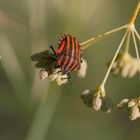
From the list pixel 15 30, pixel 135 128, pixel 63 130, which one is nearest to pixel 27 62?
pixel 15 30

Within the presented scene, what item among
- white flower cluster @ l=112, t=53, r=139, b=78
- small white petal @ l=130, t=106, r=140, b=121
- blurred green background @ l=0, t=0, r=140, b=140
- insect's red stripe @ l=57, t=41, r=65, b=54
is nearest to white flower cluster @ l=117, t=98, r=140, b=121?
small white petal @ l=130, t=106, r=140, b=121

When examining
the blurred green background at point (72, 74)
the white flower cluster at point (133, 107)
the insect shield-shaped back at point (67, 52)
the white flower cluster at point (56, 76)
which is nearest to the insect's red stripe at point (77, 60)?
the insect shield-shaped back at point (67, 52)

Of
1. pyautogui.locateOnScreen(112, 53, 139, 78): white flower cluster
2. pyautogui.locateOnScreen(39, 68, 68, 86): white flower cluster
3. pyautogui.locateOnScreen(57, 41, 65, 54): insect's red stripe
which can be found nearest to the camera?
pyautogui.locateOnScreen(57, 41, 65, 54): insect's red stripe

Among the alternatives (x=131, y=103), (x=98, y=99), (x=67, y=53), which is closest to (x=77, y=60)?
(x=67, y=53)

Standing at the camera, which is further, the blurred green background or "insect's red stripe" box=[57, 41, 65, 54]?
the blurred green background

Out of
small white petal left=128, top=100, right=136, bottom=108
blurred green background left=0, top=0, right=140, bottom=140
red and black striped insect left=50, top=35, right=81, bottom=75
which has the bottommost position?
small white petal left=128, top=100, right=136, bottom=108

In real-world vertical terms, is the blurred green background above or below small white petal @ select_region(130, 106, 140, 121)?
above

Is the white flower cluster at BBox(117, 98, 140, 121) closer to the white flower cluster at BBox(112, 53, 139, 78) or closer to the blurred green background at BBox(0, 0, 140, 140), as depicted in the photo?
the white flower cluster at BBox(112, 53, 139, 78)

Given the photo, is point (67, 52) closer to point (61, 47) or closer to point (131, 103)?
point (61, 47)
